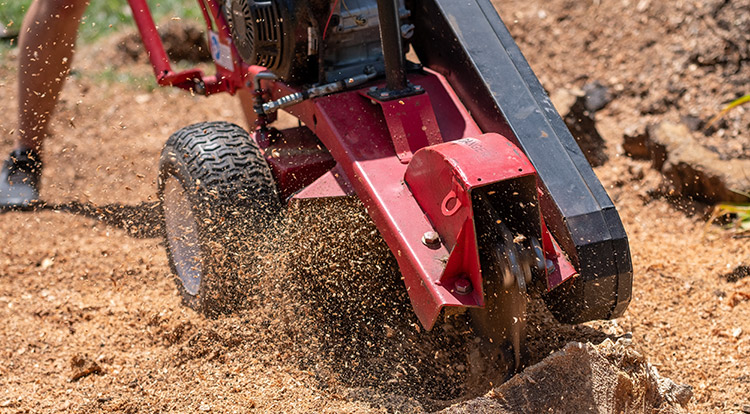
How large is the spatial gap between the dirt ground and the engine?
52cm

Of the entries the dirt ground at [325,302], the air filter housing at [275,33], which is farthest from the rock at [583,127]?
the air filter housing at [275,33]

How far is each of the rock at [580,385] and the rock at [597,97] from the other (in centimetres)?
227

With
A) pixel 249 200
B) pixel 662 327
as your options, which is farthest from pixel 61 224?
pixel 662 327

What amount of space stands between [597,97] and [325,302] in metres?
2.29

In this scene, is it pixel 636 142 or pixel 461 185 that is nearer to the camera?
pixel 461 185

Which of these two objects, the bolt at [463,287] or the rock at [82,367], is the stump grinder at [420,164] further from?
the rock at [82,367]

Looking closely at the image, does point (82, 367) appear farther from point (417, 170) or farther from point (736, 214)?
point (736, 214)

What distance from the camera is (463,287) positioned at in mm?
1898

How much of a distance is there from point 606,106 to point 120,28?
3.50 meters

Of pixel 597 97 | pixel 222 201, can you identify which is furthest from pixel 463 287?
pixel 597 97

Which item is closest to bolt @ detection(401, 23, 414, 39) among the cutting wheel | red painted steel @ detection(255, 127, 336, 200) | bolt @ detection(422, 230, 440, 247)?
red painted steel @ detection(255, 127, 336, 200)

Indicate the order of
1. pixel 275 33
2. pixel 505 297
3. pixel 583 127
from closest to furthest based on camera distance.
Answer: pixel 505 297 < pixel 275 33 < pixel 583 127

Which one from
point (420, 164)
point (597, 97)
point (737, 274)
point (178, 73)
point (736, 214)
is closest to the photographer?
point (420, 164)

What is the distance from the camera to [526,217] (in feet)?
6.22
